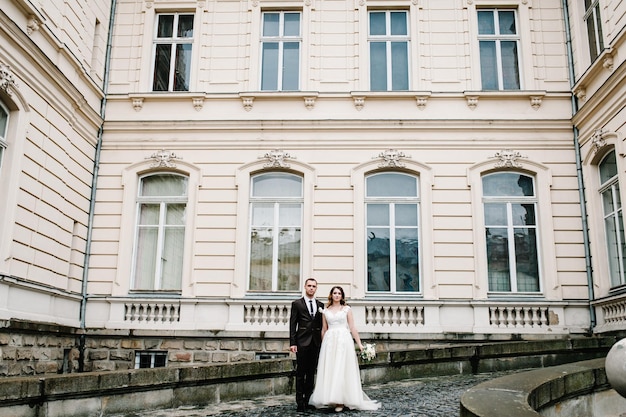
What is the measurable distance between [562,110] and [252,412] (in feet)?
32.1

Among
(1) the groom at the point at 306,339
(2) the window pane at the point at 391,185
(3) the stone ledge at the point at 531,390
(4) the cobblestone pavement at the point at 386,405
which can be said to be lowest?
(4) the cobblestone pavement at the point at 386,405

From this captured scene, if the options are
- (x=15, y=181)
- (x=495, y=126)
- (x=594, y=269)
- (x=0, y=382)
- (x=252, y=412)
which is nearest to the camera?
(x=0, y=382)

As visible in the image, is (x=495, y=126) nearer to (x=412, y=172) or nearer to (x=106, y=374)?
(x=412, y=172)

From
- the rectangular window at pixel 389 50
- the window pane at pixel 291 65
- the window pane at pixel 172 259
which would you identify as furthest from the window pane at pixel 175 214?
the rectangular window at pixel 389 50

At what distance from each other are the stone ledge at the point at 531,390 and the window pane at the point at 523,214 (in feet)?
18.6

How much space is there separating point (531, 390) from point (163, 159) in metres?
9.66

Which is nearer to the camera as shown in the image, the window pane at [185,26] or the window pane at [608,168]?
the window pane at [608,168]

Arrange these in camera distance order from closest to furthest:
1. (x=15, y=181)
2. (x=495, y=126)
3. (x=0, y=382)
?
(x=0, y=382) < (x=15, y=181) < (x=495, y=126)

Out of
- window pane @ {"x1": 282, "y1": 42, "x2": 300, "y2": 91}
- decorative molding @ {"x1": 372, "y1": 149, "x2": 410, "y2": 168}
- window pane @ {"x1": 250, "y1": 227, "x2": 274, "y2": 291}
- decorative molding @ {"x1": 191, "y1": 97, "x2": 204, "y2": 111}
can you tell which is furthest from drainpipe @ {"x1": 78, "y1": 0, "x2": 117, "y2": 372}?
decorative molding @ {"x1": 372, "y1": 149, "x2": 410, "y2": 168}

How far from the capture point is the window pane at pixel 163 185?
533 inches

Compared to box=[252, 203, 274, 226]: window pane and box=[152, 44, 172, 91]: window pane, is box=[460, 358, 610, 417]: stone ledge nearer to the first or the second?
box=[252, 203, 274, 226]: window pane

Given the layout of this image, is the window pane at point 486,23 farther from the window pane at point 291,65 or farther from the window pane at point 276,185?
the window pane at point 276,185

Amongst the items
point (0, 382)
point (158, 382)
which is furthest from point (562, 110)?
point (0, 382)

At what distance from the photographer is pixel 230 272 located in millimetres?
12719
